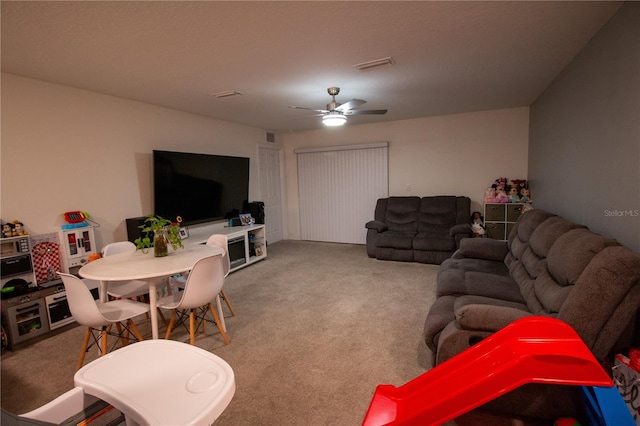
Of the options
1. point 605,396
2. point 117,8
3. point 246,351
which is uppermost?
point 117,8

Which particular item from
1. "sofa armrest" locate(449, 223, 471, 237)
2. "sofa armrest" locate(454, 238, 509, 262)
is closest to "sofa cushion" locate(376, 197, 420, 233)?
"sofa armrest" locate(449, 223, 471, 237)

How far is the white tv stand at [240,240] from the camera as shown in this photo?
4.64m

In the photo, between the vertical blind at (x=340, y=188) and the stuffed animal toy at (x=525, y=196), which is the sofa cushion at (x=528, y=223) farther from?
the vertical blind at (x=340, y=188)

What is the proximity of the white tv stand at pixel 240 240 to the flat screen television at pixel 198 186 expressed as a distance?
209 millimetres

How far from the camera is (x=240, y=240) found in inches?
192

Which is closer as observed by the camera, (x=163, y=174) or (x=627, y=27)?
(x=627, y=27)

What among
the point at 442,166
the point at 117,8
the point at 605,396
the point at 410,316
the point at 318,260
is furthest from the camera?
the point at 442,166

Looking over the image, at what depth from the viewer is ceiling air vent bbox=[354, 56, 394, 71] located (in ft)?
9.18

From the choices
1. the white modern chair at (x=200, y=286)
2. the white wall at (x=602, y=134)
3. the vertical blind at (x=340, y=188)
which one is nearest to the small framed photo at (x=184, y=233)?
the white modern chair at (x=200, y=286)

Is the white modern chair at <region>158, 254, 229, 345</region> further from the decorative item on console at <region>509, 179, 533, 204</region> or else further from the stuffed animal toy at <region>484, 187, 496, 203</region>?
the decorative item on console at <region>509, 179, 533, 204</region>

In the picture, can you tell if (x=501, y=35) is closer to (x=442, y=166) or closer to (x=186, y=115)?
(x=442, y=166)

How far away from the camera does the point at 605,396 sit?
1.06 m

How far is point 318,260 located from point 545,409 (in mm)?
3877

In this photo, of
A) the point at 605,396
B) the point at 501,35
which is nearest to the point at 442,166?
the point at 501,35
